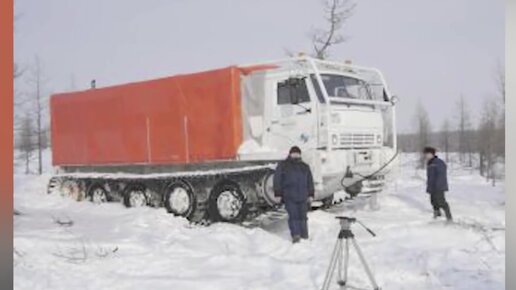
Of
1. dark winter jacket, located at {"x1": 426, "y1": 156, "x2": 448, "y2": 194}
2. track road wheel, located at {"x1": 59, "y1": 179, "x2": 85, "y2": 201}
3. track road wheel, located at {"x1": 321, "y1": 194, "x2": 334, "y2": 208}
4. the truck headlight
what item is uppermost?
the truck headlight

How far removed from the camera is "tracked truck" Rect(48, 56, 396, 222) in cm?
1052

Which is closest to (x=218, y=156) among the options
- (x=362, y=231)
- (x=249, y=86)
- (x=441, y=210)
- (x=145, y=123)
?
(x=249, y=86)

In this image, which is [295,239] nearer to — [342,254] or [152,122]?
[342,254]

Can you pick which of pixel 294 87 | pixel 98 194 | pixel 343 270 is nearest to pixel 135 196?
pixel 98 194

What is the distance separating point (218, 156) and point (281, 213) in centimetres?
156

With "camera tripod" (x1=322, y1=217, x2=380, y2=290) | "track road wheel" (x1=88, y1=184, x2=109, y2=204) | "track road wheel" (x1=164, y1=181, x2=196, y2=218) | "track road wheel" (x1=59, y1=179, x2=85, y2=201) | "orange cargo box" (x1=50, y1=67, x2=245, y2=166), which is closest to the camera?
"camera tripod" (x1=322, y1=217, x2=380, y2=290)

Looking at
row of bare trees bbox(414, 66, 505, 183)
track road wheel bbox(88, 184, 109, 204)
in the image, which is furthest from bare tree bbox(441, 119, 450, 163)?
track road wheel bbox(88, 184, 109, 204)

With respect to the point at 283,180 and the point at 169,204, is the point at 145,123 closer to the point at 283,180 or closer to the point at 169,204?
the point at 169,204

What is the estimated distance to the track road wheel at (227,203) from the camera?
11.0 meters

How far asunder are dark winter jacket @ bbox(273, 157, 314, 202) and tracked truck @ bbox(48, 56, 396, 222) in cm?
105

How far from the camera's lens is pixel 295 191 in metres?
8.95

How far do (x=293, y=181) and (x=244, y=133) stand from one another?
8.04 ft

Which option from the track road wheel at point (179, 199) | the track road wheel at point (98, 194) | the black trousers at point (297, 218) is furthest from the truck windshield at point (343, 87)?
the track road wheel at point (98, 194)

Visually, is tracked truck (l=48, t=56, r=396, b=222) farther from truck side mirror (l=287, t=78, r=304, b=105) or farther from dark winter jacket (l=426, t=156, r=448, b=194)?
dark winter jacket (l=426, t=156, r=448, b=194)
